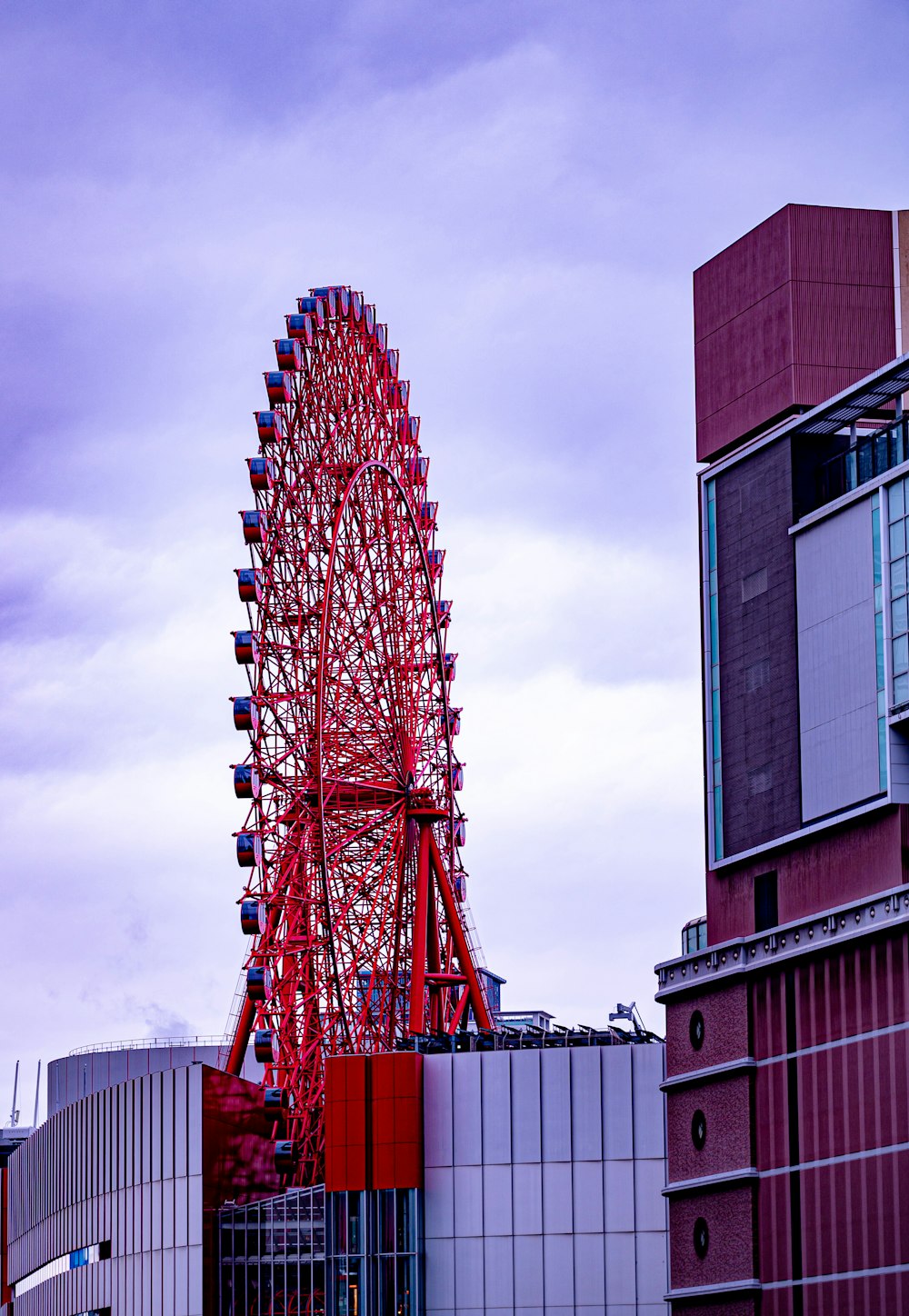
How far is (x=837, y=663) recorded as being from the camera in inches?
2633

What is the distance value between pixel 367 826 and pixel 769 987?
32554mm

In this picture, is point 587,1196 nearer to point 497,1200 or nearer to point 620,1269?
point 620,1269

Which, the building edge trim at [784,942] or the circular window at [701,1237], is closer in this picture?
the building edge trim at [784,942]

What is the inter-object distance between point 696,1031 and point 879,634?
11402 millimetres

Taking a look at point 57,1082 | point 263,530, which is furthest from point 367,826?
point 57,1082

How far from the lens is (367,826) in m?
96.6

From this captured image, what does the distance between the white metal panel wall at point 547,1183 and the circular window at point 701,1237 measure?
15845 mm

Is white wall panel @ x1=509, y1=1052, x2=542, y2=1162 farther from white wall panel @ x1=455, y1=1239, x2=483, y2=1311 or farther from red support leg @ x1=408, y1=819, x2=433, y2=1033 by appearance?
red support leg @ x1=408, y1=819, x2=433, y2=1033

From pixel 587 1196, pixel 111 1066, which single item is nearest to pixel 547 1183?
pixel 587 1196

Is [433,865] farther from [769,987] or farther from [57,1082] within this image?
[57,1082]

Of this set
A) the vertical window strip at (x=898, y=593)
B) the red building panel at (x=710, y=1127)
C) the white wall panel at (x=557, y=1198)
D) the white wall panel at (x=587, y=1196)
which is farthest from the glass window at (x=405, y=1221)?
the vertical window strip at (x=898, y=593)

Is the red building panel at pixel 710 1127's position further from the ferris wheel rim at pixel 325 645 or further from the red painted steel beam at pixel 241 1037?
the red painted steel beam at pixel 241 1037

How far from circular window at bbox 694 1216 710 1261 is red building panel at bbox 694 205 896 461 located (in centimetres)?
2071

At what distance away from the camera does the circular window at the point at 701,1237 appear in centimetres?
6719
